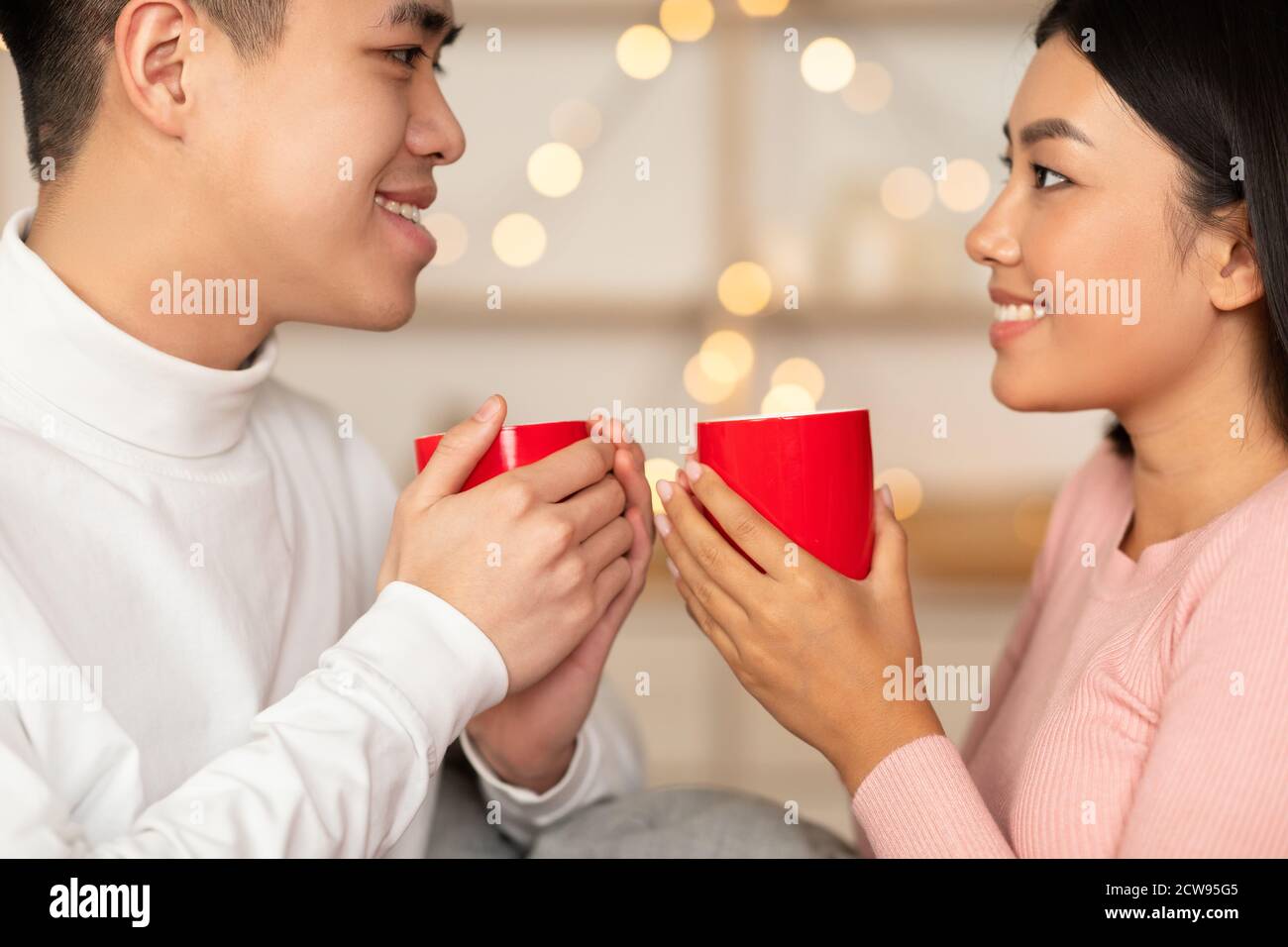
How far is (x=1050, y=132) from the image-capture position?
1.15 m

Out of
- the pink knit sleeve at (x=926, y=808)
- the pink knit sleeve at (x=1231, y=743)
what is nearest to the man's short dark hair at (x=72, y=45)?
the pink knit sleeve at (x=926, y=808)

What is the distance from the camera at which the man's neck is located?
1107 millimetres

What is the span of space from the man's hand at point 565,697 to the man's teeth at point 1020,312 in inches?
16.2

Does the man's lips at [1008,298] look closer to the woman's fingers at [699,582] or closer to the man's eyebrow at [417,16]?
the woman's fingers at [699,582]

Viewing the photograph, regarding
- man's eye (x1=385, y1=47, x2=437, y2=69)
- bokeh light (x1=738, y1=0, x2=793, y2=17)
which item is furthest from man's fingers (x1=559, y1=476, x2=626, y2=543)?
bokeh light (x1=738, y1=0, x2=793, y2=17)

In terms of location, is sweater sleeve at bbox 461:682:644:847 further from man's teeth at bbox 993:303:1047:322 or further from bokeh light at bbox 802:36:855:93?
bokeh light at bbox 802:36:855:93

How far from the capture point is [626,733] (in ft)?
4.75

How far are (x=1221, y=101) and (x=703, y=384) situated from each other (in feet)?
7.27

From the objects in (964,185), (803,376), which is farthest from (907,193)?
(803,376)

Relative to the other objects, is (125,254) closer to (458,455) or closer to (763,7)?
(458,455)

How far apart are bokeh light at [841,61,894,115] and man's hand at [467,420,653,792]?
2273 mm

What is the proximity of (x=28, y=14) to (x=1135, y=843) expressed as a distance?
121 centimetres

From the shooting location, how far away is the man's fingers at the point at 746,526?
104 centimetres
